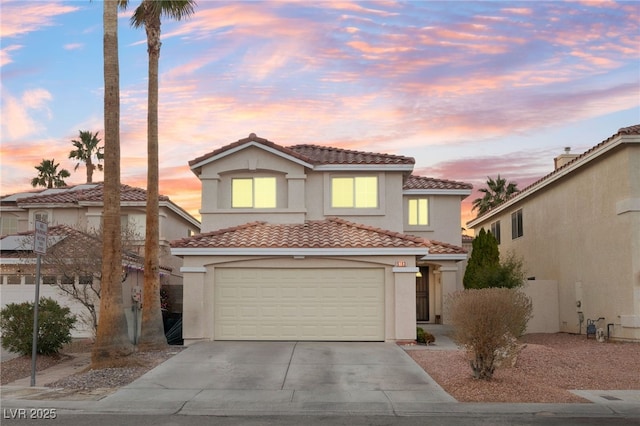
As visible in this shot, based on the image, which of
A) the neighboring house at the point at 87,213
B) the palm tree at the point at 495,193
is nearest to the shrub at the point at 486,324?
the neighboring house at the point at 87,213

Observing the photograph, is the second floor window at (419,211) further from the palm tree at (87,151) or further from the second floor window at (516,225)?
the palm tree at (87,151)

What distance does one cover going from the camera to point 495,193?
52500 millimetres

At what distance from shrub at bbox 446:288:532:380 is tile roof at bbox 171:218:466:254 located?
705 centimetres

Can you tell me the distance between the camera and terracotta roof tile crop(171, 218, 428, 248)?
21.6 meters

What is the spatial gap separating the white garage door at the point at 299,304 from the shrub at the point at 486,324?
687 centimetres

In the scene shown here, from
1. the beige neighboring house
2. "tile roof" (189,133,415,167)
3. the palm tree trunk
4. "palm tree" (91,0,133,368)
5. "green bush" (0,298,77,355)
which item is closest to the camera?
"palm tree" (91,0,133,368)

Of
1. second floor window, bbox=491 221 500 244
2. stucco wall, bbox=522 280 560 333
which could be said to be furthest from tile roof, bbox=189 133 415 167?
second floor window, bbox=491 221 500 244

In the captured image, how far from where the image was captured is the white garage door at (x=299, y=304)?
21406 mm

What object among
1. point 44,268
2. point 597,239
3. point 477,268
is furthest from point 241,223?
point 597,239

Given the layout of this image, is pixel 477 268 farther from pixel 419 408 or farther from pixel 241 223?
pixel 419 408

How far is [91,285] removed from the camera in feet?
76.4

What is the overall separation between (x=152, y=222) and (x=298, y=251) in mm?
4505

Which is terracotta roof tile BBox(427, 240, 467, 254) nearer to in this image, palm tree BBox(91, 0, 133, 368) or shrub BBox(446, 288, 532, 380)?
shrub BBox(446, 288, 532, 380)

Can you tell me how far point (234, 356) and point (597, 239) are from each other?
539 inches
